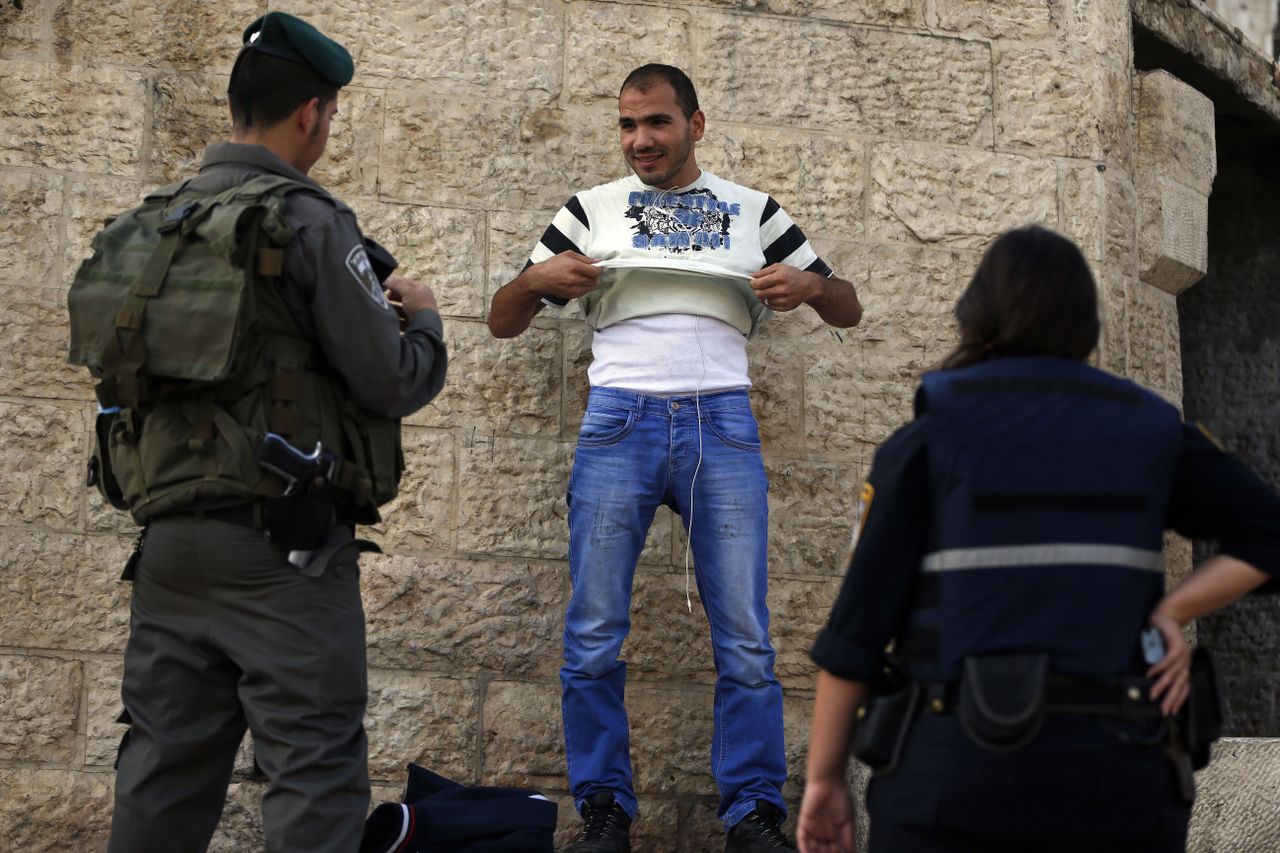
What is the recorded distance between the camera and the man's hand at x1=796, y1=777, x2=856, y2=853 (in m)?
2.35

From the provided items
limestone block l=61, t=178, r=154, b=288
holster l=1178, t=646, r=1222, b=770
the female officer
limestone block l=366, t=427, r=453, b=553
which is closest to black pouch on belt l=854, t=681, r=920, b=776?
the female officer

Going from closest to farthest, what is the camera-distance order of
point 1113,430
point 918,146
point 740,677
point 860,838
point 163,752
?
point 1113,430 → point 163,752 → point 740,677 → point 860,838 → point 918,146

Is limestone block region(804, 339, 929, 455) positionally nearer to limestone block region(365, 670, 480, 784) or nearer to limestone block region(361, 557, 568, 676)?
limestone block region(361, 557, 568, 676)

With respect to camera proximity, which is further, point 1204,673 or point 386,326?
point 386,326

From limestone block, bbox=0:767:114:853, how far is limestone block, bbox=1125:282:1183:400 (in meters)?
3.69

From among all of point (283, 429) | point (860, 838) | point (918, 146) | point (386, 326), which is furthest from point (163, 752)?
point (918, 146)

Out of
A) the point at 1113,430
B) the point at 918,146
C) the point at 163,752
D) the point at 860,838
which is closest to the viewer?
the point at 1113,430

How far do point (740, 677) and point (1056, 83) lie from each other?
2524mm

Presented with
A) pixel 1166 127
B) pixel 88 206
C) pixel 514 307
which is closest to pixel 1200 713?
pixel 514 307

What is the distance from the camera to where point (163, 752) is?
297cm

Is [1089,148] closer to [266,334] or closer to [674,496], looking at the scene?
[674,496]

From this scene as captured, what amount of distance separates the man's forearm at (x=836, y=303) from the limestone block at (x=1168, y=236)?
1.57 metres

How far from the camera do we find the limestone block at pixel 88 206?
15.7 ft

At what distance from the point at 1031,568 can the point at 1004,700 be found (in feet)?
0.64
